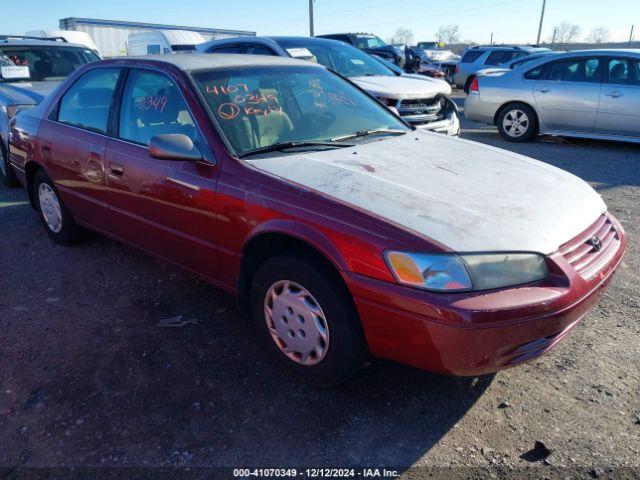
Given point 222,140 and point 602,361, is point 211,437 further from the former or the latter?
point 602,361

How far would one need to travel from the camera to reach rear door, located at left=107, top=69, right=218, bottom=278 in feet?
9.80

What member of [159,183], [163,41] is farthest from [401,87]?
[163,41]

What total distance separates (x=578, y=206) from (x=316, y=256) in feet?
4.47

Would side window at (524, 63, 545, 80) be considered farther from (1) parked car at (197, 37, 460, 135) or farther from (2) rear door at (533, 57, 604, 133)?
(1) parked car at (197, 37, 460, 135)

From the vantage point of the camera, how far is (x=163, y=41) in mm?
19016

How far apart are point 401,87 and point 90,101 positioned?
407 cm

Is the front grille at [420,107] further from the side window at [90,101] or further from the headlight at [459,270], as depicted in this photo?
the headlight at [459,270]

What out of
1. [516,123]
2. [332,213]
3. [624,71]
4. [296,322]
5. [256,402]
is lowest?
[256,402]

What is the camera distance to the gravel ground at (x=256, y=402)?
89.4 inches

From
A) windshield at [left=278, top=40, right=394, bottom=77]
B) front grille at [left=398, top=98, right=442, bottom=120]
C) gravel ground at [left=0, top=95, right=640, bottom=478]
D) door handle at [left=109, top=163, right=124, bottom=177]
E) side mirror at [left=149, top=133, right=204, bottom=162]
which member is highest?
windshield at [left=278, top=40, right=394, bottom=77]

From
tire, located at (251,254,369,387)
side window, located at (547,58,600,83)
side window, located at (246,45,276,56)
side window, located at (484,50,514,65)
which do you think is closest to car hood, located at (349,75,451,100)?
side window, located at (246,45,276,56)

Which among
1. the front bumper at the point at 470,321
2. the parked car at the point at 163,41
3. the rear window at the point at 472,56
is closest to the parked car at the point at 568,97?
the front bumper at the point at 470,321

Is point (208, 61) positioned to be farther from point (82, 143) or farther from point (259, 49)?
point (259, 49)

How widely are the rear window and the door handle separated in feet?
53.6
